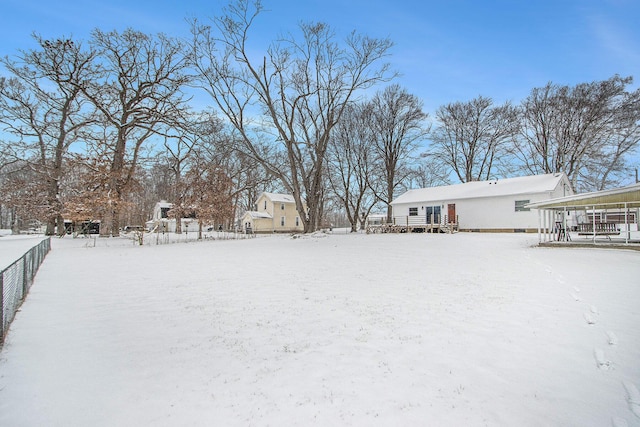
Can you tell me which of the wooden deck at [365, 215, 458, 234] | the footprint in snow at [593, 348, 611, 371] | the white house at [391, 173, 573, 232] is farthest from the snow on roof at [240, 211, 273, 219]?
the footprint in snow at [593, 348, 611, 371]

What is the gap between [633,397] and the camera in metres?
3.46

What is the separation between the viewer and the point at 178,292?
7.70 metres

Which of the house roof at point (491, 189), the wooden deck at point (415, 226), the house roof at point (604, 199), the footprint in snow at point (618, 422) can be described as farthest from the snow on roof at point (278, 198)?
the footprint in snow at point (618, 422)

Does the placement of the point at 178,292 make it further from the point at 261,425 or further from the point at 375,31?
the point at 375,31

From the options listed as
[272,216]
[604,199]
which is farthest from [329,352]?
[272,216]

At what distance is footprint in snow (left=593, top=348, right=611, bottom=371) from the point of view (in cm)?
407

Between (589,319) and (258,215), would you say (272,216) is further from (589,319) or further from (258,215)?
(589,319)

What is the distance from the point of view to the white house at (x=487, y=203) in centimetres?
2250

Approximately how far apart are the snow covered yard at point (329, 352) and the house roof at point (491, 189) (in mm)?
15254

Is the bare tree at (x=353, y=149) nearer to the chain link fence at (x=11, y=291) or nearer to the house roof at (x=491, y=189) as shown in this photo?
the house roof at (x=491, y=189)

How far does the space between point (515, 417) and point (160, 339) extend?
14.7 ft

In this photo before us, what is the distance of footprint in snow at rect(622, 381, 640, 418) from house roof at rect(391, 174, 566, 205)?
20.9m

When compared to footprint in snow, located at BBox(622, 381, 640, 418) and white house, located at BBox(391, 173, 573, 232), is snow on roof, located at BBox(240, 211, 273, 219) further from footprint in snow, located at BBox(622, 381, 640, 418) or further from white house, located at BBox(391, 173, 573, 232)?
footprint in snow, located at BBox(622, 381, 640, 418)

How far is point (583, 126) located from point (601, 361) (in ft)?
95.1
